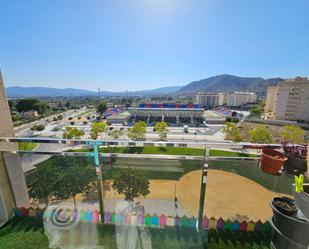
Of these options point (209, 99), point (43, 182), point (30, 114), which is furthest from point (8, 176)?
point (209, 99)

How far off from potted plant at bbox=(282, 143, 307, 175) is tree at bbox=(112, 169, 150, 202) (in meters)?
1.47

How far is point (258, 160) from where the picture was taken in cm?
172

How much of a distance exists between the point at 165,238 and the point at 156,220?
226 millimetres

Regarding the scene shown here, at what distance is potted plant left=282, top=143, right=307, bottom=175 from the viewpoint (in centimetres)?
134

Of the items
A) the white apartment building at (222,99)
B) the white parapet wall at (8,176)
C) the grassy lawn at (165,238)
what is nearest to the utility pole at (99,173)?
the grassy lawn at (165,238)

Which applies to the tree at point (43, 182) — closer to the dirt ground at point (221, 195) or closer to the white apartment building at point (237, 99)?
the dirt ground at point (221, 195)

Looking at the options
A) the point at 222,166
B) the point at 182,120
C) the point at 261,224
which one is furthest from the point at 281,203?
the point at 182,120

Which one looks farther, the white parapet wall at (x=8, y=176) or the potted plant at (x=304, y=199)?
the white parapet wall at (x=8, y=176)

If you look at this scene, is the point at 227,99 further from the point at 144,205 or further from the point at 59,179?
the point at 59,179

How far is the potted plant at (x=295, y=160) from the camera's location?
1.34 metres

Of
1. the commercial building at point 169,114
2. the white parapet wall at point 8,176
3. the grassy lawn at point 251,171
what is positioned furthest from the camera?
the commercial building at point 169,114

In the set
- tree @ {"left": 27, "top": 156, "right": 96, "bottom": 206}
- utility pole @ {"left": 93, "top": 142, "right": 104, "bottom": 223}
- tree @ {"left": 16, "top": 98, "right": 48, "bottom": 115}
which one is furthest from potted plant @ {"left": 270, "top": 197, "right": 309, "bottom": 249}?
Answer: tree @ {"left": 16, "top": 98, "right": 48, "bottom": 115}

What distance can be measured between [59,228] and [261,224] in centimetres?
239

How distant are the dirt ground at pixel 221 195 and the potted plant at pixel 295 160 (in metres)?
0.66
